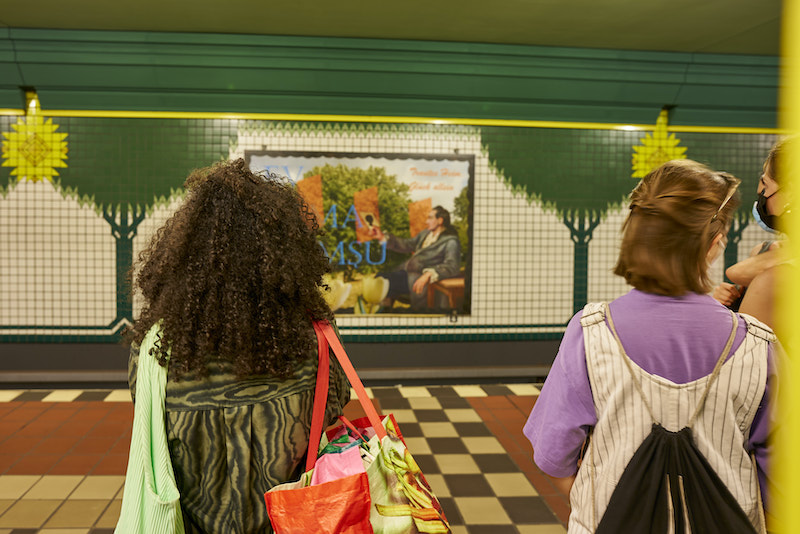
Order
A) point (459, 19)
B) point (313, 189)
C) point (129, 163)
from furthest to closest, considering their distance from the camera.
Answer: point (313, 189) < point (129, 163) < point (459, 19)

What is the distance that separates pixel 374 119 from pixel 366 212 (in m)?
0.87

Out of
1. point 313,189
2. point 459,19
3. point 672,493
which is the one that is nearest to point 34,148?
point 313,189

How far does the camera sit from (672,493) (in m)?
1.09

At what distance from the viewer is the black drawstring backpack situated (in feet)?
3.51

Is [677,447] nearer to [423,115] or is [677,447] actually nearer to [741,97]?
[423,115]

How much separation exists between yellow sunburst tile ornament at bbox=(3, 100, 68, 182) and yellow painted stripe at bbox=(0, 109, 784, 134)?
91mm

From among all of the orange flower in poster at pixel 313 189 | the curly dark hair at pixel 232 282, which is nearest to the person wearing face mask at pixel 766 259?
the curly dark hair at pixel 232 282

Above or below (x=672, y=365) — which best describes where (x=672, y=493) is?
below

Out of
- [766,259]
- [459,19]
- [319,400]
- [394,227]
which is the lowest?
[319,400]

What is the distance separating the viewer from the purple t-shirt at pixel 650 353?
3.69ft

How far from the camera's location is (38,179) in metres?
4.92

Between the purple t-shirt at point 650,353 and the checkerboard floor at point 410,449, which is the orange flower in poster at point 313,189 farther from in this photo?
the purple t-shirt at point 650,353

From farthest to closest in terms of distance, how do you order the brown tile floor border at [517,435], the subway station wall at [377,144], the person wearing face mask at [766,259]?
the subway station wall at [377,144] < the brown tile floor border at [517,435] < the person wearing face mask at [766,259]

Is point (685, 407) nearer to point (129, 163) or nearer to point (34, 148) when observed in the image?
point (129, 163)
